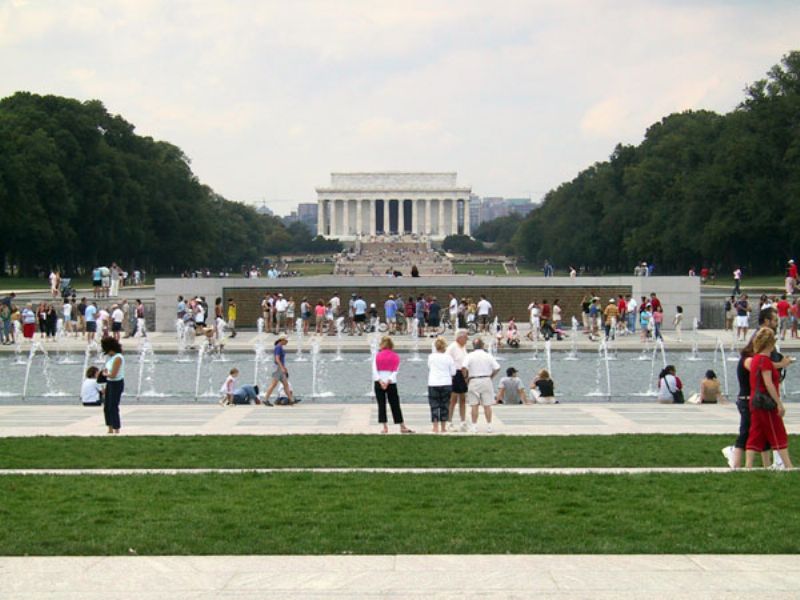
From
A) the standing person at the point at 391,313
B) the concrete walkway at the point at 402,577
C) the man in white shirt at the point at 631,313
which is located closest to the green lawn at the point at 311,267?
the standing person at the point at 391,313

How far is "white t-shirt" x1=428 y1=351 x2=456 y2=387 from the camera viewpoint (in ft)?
58.4

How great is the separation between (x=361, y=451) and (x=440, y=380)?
2683 mm

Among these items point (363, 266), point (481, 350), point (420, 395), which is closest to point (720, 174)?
point (363, 266)

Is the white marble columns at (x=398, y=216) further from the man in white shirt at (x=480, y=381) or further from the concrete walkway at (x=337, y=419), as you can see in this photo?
the man in white shirt at (x=480, y=381)

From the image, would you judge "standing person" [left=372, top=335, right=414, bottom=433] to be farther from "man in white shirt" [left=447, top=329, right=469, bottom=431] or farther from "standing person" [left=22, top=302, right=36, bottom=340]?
"standing person" [left=22, top=302, right=36, bottom=340]

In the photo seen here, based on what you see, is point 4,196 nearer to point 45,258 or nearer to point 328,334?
point 45,258

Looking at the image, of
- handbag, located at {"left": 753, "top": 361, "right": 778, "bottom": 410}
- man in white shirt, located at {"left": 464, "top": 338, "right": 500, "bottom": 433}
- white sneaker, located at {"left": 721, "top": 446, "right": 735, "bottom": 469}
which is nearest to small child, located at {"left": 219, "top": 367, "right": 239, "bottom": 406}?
man in white shirt, located at {"left": 464, "top": 338, "right": 500, "bottom": 433}

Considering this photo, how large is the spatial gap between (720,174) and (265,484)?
63.6 m

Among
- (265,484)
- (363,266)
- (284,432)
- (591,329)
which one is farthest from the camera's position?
(363,266)

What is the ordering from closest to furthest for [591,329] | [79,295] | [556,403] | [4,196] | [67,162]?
1. [556,403]
2. [591,329]
3. [79,295]
4. [4,196]
5. [67,162]

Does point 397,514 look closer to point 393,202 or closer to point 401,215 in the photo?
point 393,202

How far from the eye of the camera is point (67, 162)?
3100 inches

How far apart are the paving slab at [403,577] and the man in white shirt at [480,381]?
848 cm

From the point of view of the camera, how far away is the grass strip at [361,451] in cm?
1425
